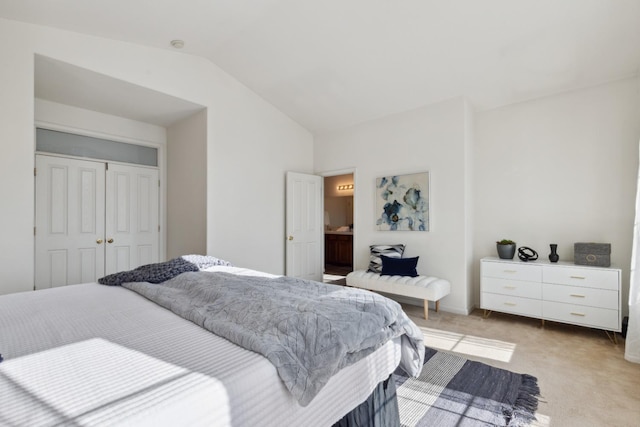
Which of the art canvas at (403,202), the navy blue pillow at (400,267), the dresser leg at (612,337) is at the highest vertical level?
the art canvas at (403,202)

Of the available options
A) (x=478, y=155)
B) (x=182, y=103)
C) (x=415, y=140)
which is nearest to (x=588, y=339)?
(x=478, y=155)

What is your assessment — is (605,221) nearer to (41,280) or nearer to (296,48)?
(296,48)

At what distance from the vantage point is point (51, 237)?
3.79m

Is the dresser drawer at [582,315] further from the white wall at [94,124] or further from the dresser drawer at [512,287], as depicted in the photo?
the white wall at [94,124]

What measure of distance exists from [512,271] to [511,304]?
0.36 m

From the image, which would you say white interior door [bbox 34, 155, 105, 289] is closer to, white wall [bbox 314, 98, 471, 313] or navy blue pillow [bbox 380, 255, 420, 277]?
white wall [bbox 314, 98, 471, 313]

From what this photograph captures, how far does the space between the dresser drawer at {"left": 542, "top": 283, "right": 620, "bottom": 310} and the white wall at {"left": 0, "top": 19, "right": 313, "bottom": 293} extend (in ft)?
11.0

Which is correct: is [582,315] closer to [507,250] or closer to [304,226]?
[507,250]

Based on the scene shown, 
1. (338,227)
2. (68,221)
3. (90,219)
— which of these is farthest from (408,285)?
(338,227)

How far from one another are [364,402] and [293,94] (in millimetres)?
3939

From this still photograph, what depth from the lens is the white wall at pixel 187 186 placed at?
13.3 feet

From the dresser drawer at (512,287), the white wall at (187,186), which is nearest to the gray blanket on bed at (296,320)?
the white wall at (187,186)

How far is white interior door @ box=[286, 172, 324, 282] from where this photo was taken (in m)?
4.86

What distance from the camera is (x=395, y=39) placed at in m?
3.13
